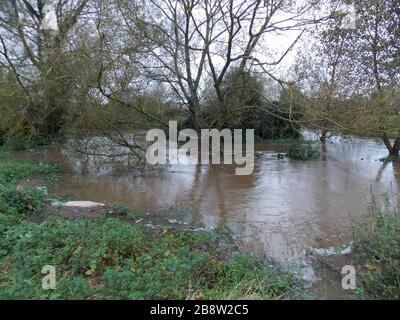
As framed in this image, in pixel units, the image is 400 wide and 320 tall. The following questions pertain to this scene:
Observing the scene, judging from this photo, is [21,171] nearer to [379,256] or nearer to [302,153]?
[379,256]

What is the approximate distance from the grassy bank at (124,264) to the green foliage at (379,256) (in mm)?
774

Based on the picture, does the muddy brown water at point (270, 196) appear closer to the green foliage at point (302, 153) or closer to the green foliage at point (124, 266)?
the green foliage at point (302, 153)

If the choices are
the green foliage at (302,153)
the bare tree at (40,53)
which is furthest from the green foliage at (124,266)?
the green foliage at (302,153)

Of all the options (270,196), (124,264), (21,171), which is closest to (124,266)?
(124,264)

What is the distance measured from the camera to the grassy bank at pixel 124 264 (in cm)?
282

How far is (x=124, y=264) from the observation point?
3.52 m

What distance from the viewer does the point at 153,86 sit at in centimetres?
1133

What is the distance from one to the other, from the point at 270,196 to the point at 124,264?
4.24 m

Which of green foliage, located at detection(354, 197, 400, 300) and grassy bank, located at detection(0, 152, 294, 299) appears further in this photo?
green foliage, located at detection(354, 197, 400, 300)

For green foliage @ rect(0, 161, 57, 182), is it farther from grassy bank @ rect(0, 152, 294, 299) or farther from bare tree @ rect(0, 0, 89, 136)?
grassy bank @ rect(0, 152, 294, 299)

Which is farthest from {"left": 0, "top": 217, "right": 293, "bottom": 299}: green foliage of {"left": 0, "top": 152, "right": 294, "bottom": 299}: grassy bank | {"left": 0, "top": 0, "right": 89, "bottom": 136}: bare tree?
{"left": 0, "top": 0, "right": 89, "bottom": 136}: bare tree

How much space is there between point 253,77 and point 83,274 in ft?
35.0

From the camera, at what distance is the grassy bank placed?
282cm

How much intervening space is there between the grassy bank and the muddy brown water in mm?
611
